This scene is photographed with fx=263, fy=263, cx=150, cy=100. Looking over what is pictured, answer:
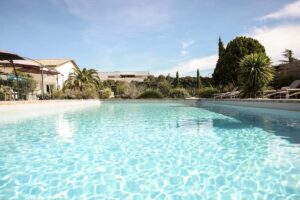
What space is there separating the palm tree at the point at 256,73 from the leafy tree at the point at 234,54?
950 cm

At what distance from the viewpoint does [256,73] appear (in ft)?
55.7

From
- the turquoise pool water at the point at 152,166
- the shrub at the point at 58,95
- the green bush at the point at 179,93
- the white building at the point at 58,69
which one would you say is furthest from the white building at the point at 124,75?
the turquoise pool water at the point at 152,166

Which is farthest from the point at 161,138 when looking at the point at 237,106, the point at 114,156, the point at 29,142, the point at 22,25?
the point at 22,25

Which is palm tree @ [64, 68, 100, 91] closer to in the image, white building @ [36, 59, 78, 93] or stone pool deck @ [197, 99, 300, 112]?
white building @ [36, 59, 78, 93]

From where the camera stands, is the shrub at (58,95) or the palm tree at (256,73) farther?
the shrub at (58,95)

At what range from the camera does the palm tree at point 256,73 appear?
56.0 ft

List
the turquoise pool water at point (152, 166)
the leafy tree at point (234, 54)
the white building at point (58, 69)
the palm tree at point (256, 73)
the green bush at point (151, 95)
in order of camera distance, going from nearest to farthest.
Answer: the turquoise pool water at point (152, 166), the palm tree at point (256, 73), the leafy tree at point (234, 54), the green bush at point (151, 95), the white building at point (58, 69)

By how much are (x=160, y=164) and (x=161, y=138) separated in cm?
233

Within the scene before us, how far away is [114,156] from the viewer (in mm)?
5156

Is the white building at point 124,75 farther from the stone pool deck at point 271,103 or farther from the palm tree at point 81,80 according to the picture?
the stone pool deck at point 271,103

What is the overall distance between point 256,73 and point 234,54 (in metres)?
11.0

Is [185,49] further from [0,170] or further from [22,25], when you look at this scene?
[0,170]

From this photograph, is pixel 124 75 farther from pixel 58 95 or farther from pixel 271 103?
pixel 271 103

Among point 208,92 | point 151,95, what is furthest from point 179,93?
point 208,92
